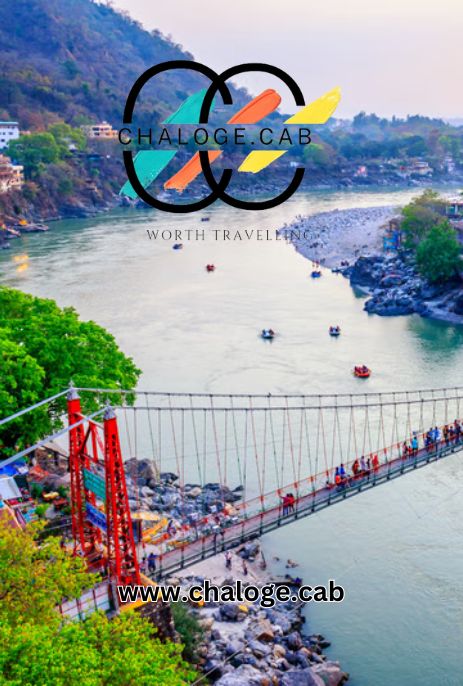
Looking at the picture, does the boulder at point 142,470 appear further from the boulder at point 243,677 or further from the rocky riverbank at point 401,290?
the rocky riverbank at point 401,290

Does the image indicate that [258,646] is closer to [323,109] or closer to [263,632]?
[263,632]

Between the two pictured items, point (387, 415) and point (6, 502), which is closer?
point (6, 502)

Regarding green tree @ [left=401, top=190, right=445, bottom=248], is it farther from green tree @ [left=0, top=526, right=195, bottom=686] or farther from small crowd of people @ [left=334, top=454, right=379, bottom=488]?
green tree @ [left=0, top=526, right=195, bottom=686]

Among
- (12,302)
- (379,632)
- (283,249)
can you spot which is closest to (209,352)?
(12,302)

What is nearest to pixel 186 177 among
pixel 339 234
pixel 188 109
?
pixel 188 109

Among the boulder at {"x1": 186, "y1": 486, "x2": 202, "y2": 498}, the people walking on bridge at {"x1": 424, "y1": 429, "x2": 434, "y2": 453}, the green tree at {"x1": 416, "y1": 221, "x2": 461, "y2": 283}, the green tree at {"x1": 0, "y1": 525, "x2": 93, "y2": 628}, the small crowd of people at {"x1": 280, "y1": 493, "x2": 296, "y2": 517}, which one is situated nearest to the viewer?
the green tree at {"x1": 0, "y1": 525, "x2": 93, "y2": 628}

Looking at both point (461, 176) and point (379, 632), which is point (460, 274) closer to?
point (379, 632)

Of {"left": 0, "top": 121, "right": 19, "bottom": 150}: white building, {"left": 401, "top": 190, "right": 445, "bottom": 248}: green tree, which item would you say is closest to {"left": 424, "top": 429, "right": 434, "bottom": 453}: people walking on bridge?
{"left": 401, "top": 190, "right": 445, "bottom": 248}: green tree
